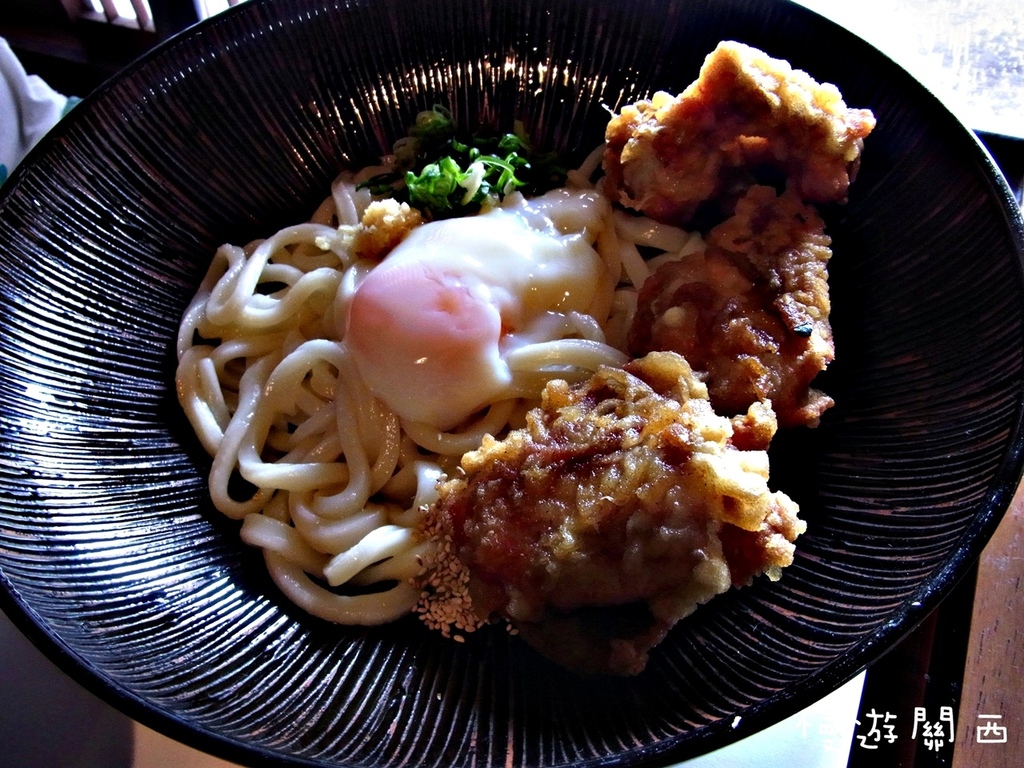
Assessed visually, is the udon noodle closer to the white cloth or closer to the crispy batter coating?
the crispy batter coating

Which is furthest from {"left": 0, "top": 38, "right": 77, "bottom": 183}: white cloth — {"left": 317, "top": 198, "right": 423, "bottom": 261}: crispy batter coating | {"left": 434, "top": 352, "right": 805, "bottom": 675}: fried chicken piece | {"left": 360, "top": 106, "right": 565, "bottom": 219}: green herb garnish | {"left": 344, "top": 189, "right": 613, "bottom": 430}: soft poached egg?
{"left": 434, "top": 352, "right": 805, "bottom": 675}: fried chicken piece

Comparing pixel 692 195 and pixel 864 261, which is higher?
pixel 692 195

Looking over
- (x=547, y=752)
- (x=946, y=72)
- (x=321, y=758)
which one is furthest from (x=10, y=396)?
(x=946, y=72)

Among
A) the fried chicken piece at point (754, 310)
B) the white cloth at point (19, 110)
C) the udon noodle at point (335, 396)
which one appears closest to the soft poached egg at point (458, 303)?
the udon noodle at point (335, 396)

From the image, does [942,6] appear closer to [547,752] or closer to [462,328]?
[462,328]

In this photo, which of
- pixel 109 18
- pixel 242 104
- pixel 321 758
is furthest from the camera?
pixel 109 18
